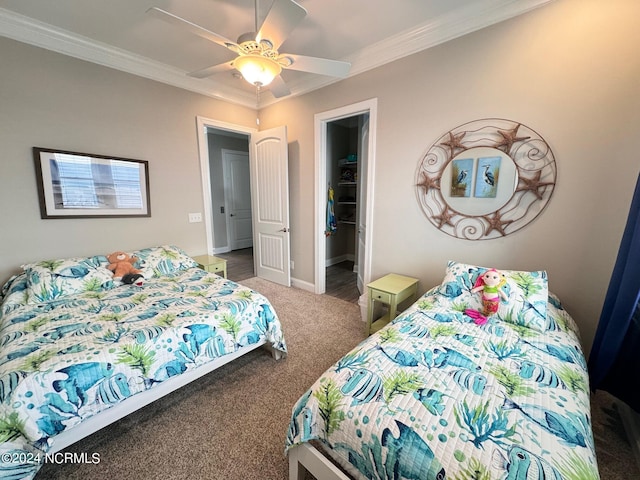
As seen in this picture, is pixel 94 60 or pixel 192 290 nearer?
pixel 192 290

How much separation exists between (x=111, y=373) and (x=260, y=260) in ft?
8.98

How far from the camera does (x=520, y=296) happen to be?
1.61 m

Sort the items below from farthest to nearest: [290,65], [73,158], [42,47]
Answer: [73,158]
[42,47]
[290,65]

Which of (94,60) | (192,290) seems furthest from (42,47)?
(192,290)

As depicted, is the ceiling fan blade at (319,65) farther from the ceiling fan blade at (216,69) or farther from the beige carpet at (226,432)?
the beige carpet at (226,432)

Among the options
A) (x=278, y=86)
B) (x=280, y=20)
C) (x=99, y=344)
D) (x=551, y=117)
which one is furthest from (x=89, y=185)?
(x=551, y=117)

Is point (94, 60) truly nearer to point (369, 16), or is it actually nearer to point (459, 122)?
point (369, 16)

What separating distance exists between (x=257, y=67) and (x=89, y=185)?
212cm

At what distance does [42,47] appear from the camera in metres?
2.18

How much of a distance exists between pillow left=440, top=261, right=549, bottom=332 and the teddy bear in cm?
266

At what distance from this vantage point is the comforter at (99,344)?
1099 millimetres

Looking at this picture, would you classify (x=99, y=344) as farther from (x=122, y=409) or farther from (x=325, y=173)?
(x=325, y=173)

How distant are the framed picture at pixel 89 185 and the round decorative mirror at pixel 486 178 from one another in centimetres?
298

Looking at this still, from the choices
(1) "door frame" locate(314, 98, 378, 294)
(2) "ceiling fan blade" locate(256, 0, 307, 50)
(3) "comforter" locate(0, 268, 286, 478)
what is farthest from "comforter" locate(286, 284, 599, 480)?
(2) "ceiling fan blade" locate(256, 0, 307, 50)
